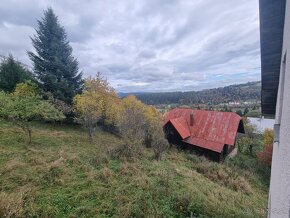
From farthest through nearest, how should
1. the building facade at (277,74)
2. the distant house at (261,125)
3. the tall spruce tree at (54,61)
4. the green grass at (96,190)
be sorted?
the distant house at (261,125)
the tall spruce tree at (54,61)
the green grass at (96,190)
the building facade at (277,74)

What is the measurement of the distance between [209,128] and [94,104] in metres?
12.7

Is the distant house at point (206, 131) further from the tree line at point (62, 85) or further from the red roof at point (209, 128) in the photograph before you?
the tree line at point (62, 85)

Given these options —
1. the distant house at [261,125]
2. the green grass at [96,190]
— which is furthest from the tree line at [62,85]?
the distant house at [261,125]

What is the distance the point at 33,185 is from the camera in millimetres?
6770

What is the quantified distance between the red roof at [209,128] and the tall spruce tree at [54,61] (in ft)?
38.0

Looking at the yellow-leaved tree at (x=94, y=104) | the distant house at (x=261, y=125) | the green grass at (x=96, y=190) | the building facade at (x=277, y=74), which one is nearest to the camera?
the building facade at (x=277, y=74)

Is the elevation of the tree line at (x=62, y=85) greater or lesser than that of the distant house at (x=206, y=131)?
greater

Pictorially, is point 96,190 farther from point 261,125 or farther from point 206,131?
point 261,125

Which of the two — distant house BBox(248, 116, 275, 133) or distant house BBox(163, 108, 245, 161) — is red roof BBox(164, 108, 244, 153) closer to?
distant house BBox(163, 108, 245, 161)

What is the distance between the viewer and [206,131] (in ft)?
66.1

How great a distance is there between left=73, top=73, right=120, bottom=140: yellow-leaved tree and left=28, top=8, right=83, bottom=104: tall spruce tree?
1668mm

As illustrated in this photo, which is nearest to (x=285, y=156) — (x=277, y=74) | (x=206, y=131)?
(x=277, y=74)

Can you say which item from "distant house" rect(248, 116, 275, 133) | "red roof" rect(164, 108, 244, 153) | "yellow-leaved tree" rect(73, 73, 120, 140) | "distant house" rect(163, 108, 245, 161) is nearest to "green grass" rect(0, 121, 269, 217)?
"yellow-leaved tree" rect(73, 73, 120, 140)

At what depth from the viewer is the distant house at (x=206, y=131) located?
1817 centimetres
